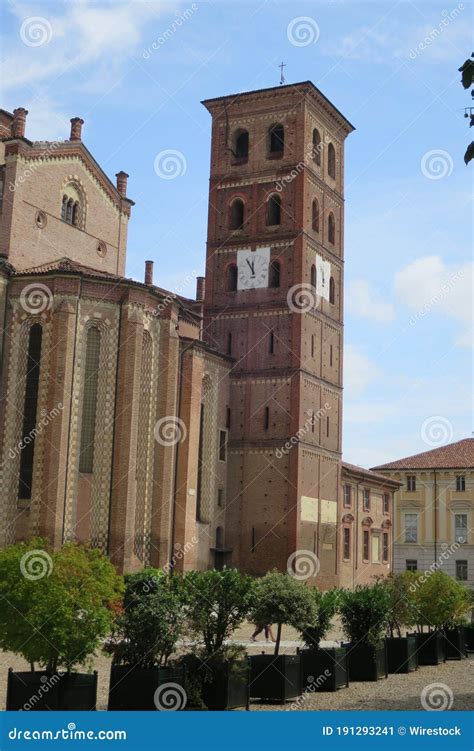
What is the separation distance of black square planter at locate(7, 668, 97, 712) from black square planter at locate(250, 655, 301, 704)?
133 inches

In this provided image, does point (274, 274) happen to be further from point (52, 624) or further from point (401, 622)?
point (52, 624)

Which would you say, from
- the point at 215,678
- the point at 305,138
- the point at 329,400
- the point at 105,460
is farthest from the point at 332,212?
the point at 215,678

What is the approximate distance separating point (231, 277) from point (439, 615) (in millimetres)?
24494

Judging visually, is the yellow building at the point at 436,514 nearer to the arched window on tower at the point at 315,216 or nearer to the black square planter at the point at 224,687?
the arched window on tower at the point at 315,216

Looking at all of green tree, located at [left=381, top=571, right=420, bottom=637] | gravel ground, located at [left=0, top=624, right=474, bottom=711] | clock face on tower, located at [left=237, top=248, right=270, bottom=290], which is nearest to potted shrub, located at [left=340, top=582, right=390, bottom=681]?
gravel ground, located at [left=0, top=624, right=474, bottom=711]

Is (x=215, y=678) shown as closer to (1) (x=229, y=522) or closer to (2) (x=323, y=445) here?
(1) (x=229, y=522)

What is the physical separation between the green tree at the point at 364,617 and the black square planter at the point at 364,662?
0.53ft

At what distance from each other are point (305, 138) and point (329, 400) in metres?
12.8

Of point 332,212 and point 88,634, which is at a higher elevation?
point 332,212

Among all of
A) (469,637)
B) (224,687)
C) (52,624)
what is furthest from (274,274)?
(52,624)

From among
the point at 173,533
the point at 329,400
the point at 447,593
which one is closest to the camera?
the point at 447,593

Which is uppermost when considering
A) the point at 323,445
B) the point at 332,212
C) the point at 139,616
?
the point at 332,212

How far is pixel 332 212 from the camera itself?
45844 mm

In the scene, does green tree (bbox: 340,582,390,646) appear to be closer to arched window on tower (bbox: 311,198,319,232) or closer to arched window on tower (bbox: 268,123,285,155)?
arched window on tower (bbox: 311,198,319,232)
